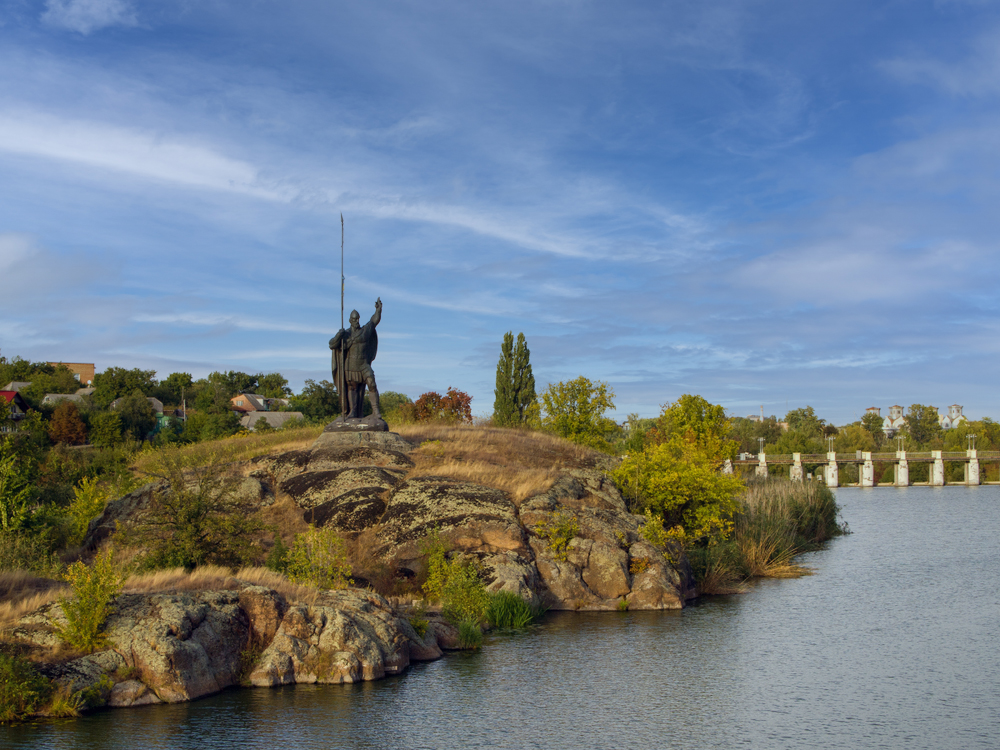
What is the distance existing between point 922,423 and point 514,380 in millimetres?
142589

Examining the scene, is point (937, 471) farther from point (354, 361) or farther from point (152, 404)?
point (354, 361)

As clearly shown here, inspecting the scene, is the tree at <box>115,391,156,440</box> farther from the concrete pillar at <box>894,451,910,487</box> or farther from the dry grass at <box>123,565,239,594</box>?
the concrete pillar at <box>894,451,910,487</box>

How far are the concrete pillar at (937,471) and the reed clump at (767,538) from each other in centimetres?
8548

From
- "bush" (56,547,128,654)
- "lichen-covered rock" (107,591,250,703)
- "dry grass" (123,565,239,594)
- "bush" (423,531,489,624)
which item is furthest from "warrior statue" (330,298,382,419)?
"bush" (56,547,128,654)

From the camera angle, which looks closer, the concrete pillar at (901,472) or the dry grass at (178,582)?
the dry grass at (178,582)

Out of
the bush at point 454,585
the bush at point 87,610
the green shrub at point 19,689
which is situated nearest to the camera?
the green shrub at point 19,689

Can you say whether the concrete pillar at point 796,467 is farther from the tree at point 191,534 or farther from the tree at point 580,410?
the tree at point 191,534

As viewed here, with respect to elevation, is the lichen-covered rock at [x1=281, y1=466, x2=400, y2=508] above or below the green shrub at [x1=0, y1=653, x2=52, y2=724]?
above

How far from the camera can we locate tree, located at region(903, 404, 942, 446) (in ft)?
570

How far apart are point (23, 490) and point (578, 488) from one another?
642 inches

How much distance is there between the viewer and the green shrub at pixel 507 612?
2056 cm

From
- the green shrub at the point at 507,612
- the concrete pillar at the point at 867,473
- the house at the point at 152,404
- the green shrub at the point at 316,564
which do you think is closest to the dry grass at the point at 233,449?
the green shrub at the point at 316,564

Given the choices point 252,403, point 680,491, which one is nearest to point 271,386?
point 252,403

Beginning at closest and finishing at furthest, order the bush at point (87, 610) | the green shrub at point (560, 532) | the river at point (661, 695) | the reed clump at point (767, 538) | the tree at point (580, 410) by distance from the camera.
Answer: the river at point (661, 695)
the bush at point (87, 610)
the green shrub at point (560, 532)
the reed clump at point (767, 538)
the tree at point (580, 410)
